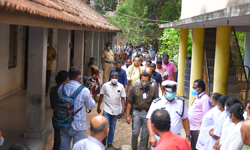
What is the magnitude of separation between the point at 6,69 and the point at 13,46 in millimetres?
1280

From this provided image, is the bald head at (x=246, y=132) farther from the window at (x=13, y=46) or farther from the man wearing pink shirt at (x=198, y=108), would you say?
the window at (x=13, y=46)

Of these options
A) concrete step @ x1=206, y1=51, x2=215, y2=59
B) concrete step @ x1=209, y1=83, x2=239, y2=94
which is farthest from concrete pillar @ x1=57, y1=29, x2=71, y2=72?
concrete step @ x1=206, y1=51, x2=215, y2=59

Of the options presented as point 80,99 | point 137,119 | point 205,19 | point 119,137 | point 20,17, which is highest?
point 205,19

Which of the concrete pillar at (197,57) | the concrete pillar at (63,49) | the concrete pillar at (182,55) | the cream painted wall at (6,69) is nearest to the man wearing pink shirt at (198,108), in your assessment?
the concrete pillar at (63,49)

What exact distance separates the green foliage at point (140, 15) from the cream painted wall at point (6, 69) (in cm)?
1302

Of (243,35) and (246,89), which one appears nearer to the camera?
(246,89)

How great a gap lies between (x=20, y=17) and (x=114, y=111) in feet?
12.4

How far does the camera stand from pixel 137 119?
6.57 metres

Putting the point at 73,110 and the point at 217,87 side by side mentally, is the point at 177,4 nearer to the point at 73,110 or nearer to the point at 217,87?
the point at 217,87

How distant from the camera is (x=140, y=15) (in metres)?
29.1

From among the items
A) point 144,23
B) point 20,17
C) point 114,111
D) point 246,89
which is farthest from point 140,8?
point 20,17

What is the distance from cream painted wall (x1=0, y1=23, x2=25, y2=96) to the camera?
9.22 m

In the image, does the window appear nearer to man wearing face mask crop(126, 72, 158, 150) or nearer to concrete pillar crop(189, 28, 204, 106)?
man wearing face mask crop(126, 72, 158, 150)

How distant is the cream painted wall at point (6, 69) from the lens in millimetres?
9216
